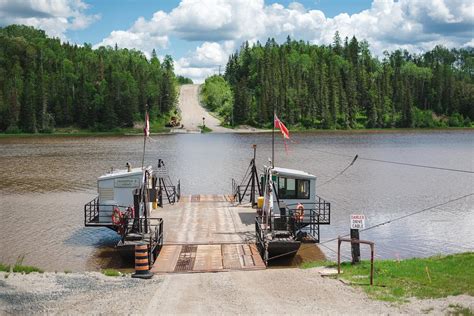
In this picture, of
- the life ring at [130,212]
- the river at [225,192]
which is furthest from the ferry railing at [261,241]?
the life ring at [130,212]

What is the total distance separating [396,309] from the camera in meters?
14.4

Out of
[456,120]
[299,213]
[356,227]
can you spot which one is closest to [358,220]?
[356,227]

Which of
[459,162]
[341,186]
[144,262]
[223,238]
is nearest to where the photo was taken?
[144,262]

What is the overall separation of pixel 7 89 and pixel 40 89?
32.6ft

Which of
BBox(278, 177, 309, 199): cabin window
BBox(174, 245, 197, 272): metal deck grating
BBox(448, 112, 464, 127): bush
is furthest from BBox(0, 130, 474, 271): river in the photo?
BBox(448, 112, 464, 127): bush

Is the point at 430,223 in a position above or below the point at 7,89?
below

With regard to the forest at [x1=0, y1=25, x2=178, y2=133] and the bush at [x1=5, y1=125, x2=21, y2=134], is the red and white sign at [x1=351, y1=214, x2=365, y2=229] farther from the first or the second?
the bush at [x1=5, y1=125, x2=21, y2=134]

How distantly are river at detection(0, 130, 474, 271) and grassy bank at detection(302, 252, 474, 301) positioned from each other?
5199mm

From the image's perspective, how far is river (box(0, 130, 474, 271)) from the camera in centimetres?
2778

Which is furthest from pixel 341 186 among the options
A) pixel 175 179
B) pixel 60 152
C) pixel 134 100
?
pixel 134 100

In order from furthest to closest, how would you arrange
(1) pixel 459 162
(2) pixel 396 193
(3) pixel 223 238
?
1. (1) pixel 459 162
2. (2) pixel 396 193
3. (3) pixel 223 238

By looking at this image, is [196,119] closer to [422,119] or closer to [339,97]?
A: [339,97]

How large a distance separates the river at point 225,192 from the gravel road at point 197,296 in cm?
673

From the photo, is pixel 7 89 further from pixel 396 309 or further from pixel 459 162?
pixel 396 309
